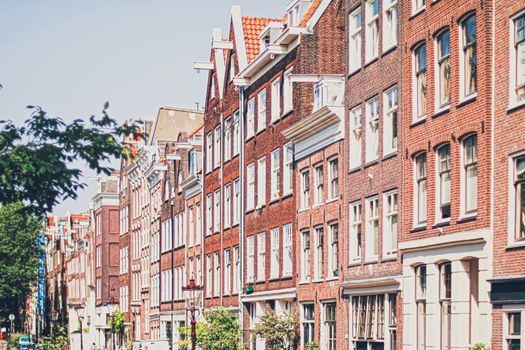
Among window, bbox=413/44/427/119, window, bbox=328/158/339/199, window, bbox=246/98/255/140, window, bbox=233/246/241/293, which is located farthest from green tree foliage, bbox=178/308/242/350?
window, bbox=413/44/427/119

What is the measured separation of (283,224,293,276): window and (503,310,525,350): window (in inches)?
756

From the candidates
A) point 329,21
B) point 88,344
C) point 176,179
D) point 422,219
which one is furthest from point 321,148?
point 88,344

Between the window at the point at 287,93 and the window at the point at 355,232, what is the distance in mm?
8713

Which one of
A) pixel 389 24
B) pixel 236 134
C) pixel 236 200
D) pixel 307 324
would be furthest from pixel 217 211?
pixel 389 24

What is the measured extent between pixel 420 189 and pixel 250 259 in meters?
21.0

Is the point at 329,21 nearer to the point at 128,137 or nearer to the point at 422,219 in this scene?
the point at 422,219

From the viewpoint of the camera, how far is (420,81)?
32.1 meters

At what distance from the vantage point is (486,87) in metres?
27.4

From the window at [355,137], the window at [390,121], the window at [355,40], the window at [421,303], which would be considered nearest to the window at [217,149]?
the window at [355,40]

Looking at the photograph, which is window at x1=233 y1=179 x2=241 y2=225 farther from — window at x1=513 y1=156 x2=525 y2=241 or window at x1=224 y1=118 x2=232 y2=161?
window at x1=513 y1=156 x2=525 y2=241

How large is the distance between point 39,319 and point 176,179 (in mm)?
79856

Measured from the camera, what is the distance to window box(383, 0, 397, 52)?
34469 mm

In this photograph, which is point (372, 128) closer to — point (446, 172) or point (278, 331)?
point (446, 172)

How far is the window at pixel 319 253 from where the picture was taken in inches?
1622
